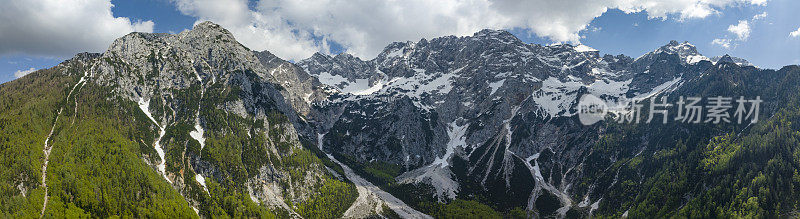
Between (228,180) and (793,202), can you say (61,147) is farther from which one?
(793,202)

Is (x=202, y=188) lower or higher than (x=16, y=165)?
lower

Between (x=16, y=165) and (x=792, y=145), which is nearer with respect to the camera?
(x=16, y=165)

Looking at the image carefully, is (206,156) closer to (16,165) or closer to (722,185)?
(16,165)

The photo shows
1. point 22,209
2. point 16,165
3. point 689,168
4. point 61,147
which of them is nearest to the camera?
point 22,209

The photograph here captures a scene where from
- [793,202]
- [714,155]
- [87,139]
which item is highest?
[87,139]

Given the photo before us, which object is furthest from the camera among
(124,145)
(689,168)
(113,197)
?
(689,168)

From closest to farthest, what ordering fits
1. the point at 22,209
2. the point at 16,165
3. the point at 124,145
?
the point at 22,209 → the point at 16,165 → the point at 124,145

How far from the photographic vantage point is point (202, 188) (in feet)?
598

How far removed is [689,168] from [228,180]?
23189cm

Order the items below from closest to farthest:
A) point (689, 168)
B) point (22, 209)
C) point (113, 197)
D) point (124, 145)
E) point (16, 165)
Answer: point (22, 209) → point (16, 165) → point (113, 197) → point (124, 145) → point (689, 168)

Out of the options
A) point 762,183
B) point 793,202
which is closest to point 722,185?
point 762,183

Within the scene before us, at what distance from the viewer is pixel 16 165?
13812cm

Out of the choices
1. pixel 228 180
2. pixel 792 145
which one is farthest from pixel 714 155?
pixel 228 180

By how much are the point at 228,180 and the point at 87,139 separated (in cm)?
6128
